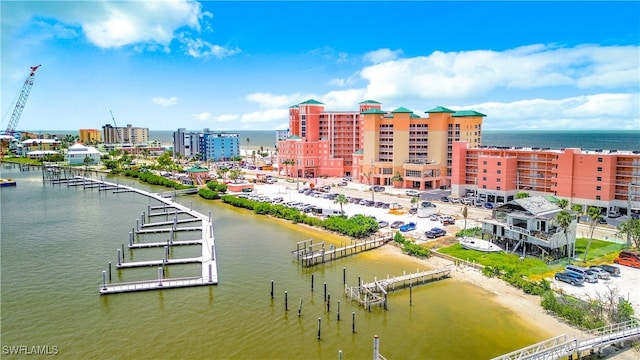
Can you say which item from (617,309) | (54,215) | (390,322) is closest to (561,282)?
(617,309)

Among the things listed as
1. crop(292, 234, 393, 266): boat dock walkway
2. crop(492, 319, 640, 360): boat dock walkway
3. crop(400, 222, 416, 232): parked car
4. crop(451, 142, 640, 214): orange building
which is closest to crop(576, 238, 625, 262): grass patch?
crop(451, 142, 640, 214): orange building

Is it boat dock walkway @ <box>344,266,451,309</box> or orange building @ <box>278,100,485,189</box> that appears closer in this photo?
boat dock walkway @ <box>344,266,451,309</box>

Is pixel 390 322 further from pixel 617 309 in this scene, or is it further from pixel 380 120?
pixel 380 120

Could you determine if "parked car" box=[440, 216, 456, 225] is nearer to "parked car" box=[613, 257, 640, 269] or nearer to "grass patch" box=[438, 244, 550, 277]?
"grass patch" box=[438, 244, 550, 277]

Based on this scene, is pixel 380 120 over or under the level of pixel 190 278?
over

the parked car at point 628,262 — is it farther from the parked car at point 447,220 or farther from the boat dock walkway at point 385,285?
the parked car at point 447,220

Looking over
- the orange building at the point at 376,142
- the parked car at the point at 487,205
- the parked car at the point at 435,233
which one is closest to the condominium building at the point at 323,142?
the orange building at the point at 376,142

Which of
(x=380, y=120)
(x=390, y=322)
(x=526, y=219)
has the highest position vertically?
(x=380, y=120)
